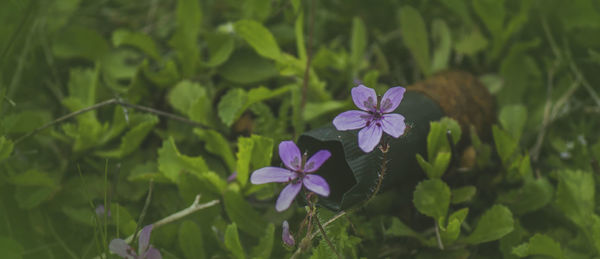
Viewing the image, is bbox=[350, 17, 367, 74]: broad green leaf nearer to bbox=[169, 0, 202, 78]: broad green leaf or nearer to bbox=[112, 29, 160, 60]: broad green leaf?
bbox=[169, 0, 202, 78]: broad green leaf

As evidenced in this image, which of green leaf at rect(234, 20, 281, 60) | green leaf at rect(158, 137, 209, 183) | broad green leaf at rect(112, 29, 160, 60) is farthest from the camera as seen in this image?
broad green leaf at rect(112, 29, 160, 60)

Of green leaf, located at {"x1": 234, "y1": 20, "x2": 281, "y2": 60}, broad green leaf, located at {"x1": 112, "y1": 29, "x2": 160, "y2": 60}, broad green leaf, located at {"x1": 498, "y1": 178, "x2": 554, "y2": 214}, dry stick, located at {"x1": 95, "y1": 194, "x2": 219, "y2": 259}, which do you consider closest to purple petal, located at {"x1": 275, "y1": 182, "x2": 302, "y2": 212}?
dry stick, located at {"x1": 95, "y1": 194, "x2": 219, "y2": 259}

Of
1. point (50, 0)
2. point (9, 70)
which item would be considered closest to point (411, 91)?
point (9, 70)

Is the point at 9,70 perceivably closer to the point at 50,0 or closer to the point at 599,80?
the point at 50,0

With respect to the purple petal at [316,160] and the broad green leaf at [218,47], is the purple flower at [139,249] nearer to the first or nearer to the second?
the purple petal at [316,160]

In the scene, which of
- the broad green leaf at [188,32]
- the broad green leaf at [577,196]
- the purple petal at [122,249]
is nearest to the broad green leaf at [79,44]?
the broad green leaf at [188,32]

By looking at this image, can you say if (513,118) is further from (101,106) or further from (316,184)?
(101,106)
